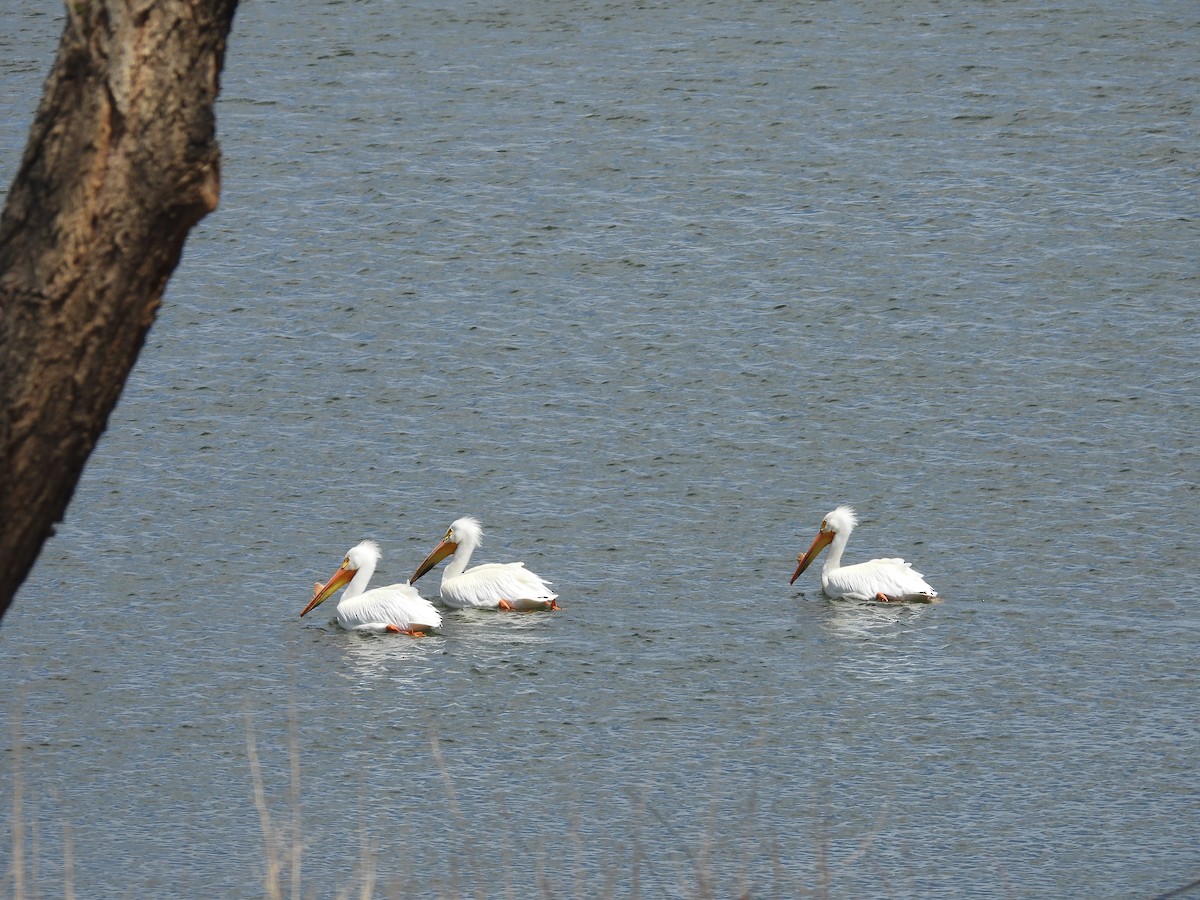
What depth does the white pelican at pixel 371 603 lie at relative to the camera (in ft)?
32.4

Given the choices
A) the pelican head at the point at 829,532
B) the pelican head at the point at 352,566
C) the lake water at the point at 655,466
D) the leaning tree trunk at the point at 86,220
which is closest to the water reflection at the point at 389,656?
the lake water at the point at 655,466

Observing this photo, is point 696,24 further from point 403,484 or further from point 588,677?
point 588,677

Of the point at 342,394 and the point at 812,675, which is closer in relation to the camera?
the point at 812,675

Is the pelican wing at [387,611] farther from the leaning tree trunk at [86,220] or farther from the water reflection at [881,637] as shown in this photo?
the leaning tree trunk at [86,220]

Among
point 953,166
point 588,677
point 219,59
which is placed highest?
point 219,59

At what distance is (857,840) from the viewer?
23.2 ft

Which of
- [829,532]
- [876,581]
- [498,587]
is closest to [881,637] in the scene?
[876,581]

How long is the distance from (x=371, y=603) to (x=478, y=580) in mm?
586

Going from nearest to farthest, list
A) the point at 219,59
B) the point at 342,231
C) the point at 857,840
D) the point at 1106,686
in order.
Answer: the point at 219,59, the point at 857,840, the point at 1106,686, the point at 342,231

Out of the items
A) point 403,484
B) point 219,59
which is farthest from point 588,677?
point 219,59

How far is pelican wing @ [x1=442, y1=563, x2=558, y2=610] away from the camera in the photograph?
9797mm

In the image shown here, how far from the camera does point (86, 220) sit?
103 inches

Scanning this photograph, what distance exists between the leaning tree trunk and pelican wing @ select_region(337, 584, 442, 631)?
722cm

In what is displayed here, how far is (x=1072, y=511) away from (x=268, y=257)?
288 inches
